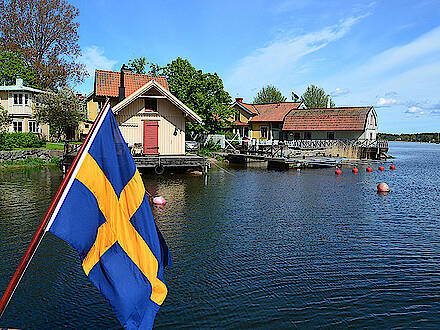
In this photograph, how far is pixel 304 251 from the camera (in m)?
11.8

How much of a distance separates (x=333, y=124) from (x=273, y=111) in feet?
37.4

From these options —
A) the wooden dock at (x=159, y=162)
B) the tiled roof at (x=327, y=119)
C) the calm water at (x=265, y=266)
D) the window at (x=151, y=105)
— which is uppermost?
the tiled roof at (x=327, y=119)

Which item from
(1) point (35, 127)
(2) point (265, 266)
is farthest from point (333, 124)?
(2) point (265, 266)

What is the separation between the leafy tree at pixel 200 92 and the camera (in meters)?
46.9

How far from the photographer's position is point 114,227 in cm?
458

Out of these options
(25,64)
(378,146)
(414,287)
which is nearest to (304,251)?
(414,287)

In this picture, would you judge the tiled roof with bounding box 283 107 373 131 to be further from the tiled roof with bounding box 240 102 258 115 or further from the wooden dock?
the wooden dock

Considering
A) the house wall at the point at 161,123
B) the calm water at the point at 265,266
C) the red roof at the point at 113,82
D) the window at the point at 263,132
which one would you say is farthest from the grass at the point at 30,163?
the window at the point at 263,132

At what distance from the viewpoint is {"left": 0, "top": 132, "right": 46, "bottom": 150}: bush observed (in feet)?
113

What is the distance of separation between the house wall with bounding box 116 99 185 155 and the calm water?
11.9 metres

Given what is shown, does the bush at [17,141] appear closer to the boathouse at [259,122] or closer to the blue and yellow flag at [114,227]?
the boathouse at [259,122]

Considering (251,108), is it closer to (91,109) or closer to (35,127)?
(91,109)

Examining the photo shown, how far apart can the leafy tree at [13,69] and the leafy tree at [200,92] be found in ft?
59.6

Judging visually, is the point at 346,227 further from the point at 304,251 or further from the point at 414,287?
the point at 414,287
